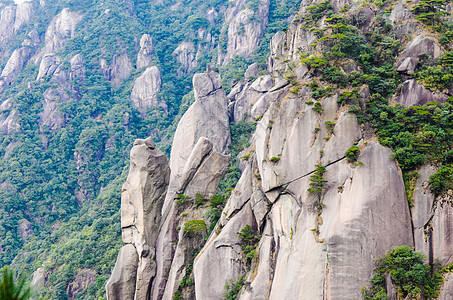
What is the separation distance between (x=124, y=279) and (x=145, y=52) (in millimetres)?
65489

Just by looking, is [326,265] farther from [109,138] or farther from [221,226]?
[109,138]

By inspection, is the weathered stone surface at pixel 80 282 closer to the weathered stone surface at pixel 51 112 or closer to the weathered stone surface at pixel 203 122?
the weathered stone surface at pixel 203 122

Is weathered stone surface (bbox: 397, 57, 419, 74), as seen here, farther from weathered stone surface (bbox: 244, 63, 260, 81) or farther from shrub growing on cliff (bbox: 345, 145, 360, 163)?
weathered stone surface (bbox: 244, 63, 260, 81)

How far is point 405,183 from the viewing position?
2297 centimetres

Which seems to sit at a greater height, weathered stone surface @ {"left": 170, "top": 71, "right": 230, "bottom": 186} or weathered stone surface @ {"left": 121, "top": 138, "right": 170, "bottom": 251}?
weathered stone surface @ {"left": 170, "top": 71, "right": 230, "bottom": 186}

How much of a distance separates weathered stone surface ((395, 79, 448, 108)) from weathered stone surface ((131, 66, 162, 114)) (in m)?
55.0

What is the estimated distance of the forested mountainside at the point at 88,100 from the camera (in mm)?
51228

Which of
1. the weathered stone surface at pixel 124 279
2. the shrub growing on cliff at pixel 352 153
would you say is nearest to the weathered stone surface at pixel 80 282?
the weathered stone surface at pixel 124 279

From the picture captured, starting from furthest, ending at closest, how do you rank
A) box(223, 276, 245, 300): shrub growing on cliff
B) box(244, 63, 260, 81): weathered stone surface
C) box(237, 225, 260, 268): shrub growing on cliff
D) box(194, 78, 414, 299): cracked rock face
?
1. box(244, 63, 260, 81): weathered stone surface
2. box(237, 225, 260, 268): shrub growing on cliff
3. box(223, 276, 245, 300): shrub growing on cliff
4. box(194, 78, 414, 299): cracked rock face

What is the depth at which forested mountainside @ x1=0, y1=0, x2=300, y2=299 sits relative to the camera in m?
51.2

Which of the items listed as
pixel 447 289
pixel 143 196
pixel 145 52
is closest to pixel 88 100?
pixel 145 52

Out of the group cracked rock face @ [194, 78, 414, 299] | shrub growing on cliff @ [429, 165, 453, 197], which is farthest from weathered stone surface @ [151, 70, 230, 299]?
shrub growing on cliff @ [429, 165, 453, 197]

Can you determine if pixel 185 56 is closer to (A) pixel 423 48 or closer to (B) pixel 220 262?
(A) pixel 423 48

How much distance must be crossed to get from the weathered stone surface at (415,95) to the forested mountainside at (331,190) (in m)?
0.07
